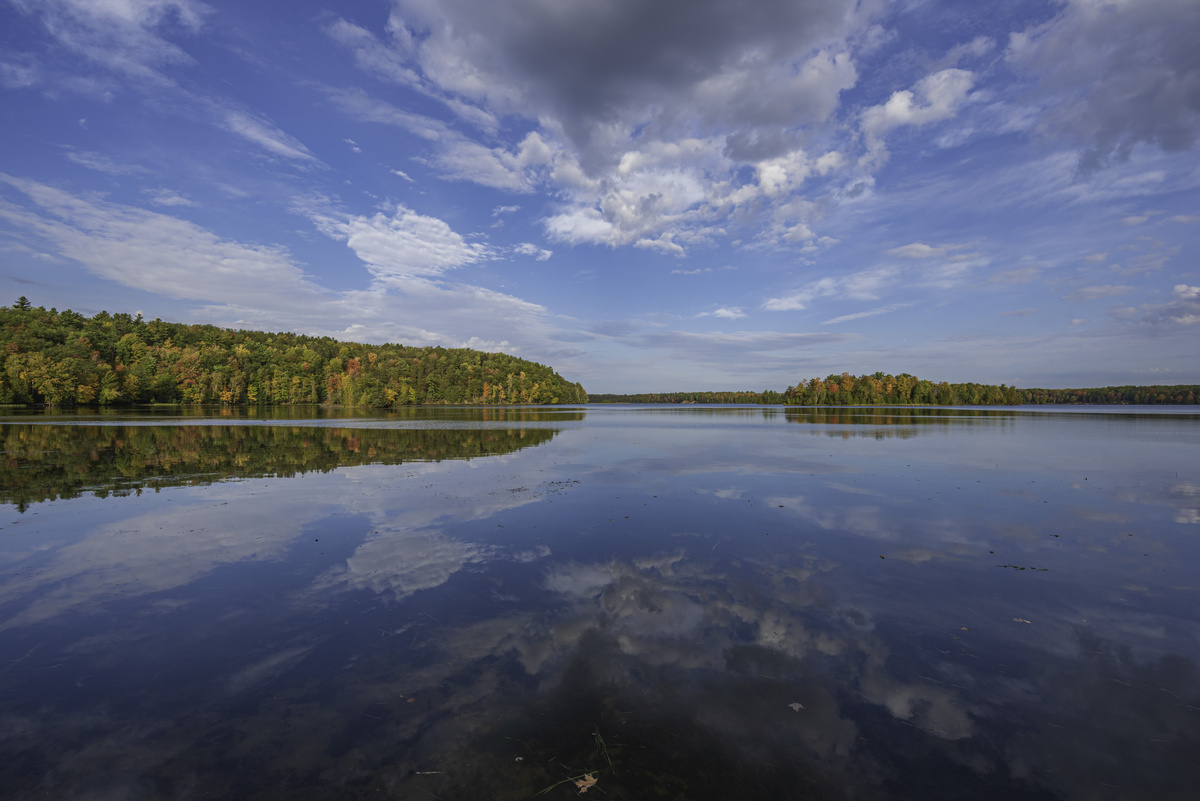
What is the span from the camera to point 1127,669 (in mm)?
5387

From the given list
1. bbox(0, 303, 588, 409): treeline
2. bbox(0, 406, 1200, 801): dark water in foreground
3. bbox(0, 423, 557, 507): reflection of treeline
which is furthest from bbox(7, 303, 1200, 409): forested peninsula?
bbox(0, 406, 1200, 801): dark water in foreground

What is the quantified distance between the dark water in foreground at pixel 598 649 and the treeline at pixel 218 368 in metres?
108

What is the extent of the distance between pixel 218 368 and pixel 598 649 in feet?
496

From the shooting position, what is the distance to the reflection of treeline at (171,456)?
51.4ft

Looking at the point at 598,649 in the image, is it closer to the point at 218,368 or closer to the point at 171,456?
the point at 171,456

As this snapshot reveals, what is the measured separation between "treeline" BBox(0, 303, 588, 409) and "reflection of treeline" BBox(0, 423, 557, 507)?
7378 centimetres

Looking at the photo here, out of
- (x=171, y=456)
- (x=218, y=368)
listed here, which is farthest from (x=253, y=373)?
(x=171, y=456)

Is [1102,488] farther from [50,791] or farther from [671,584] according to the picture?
[50,791]

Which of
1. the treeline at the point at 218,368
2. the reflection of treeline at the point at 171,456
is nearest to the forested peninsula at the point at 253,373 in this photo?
the treeline at the point at 218,368

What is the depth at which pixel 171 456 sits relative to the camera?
22.4 meters

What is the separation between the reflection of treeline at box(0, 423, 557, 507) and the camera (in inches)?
617

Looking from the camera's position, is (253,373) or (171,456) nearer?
(171,456)

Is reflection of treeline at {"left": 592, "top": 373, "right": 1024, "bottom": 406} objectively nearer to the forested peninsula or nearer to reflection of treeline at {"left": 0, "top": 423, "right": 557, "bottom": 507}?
the forested peninsula

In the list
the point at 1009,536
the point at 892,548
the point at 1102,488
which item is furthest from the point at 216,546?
the point at 1102,488
